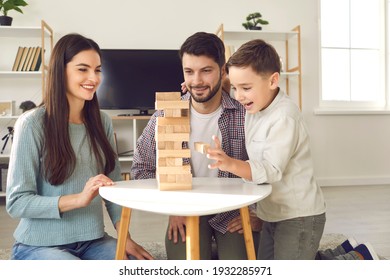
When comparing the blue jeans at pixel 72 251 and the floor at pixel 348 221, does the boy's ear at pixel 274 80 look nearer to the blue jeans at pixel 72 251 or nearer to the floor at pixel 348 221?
the blue jeans at pixel 72 251

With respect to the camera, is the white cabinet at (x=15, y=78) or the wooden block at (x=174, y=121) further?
the white cabinet at (x=15, y=78)

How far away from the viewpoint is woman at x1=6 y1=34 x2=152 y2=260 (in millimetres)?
1183

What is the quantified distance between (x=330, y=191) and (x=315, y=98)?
3.05ft

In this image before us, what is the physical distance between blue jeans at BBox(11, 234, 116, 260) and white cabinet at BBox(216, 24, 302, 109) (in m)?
2.68

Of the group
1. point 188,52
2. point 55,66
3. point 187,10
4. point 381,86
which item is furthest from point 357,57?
point 55,66

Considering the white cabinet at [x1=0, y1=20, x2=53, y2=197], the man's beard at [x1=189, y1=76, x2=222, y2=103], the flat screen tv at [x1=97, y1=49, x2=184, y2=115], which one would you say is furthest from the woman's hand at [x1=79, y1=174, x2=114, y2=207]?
the white cabinet at [x1=0, y1=20, x2=53, y2=197]

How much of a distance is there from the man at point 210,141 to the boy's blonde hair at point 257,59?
0.58 feet

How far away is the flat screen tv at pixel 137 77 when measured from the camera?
144 inches

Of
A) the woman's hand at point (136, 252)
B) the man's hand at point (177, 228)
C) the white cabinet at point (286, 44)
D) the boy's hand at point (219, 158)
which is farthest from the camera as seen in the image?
the white cabinet at point (286, 44)

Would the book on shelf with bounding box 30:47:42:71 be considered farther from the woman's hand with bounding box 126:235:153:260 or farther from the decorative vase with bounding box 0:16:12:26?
the woman's hand with bounding box 126:235:153:260

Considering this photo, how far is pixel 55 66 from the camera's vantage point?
1.26 meters

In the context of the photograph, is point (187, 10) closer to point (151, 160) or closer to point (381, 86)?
point (381, 86)

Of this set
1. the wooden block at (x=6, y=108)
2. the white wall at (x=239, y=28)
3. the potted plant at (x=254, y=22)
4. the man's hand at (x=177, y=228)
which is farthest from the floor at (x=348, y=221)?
the potted plant at (x=254, y=22)

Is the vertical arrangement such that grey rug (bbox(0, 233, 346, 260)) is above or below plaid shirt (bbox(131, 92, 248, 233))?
below
